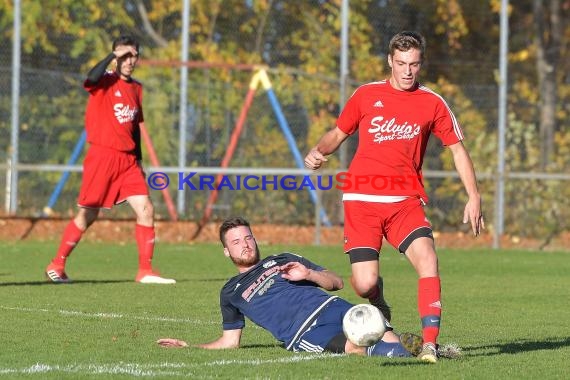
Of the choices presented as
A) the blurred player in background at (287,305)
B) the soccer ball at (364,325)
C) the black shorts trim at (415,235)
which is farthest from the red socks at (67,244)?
the soccer ball at (364,325)

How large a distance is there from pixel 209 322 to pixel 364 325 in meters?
2.83

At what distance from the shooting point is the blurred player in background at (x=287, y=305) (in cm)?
780

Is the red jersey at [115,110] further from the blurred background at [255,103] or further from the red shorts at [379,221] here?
the blurred background at [255,103]

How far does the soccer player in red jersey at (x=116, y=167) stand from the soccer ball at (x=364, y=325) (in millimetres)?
6254

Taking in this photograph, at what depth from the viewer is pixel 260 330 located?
31.1 feet

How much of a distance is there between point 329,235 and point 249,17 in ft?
14.6

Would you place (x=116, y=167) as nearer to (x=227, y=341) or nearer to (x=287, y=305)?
(x=227, y=341)

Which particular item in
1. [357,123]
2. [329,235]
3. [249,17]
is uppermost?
[249,17]

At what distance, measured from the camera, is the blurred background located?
21188 millimetres

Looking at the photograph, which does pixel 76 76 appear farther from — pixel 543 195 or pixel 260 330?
pixel 260 330

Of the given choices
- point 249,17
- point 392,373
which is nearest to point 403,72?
point 392,373

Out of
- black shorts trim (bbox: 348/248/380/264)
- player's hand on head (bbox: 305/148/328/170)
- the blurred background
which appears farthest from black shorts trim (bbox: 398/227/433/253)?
the blurred background

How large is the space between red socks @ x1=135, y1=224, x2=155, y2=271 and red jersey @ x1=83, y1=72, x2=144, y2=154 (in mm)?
852

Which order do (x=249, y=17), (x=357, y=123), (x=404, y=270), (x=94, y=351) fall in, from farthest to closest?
(x=249, y=17)
(x=404, y=270)
(x=357, y=123)
(x=94, y=351)
